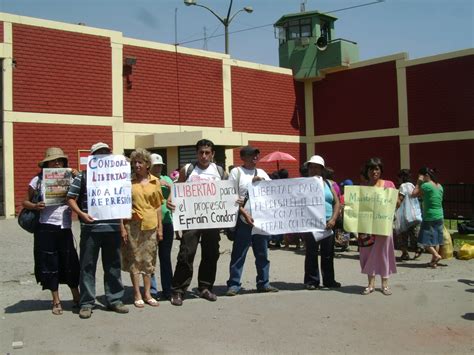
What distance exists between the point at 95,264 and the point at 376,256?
3585mm

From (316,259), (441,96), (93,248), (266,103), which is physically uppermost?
(266,103)

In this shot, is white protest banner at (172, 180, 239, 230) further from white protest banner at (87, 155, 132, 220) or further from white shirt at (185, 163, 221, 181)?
white protest banner at (87, 155, 132, 220)

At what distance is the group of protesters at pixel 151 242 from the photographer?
557cm

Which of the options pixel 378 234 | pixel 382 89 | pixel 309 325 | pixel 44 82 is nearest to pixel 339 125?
pixel 382 89

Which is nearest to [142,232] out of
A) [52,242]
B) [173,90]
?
[52,242]

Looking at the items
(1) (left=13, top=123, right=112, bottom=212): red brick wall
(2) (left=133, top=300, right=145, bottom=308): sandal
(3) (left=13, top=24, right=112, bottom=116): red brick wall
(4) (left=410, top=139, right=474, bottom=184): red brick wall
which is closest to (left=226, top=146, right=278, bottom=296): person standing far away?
(2) (left=133, top=300, right=145, bottom=308): sandal

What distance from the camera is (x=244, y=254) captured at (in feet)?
21.6

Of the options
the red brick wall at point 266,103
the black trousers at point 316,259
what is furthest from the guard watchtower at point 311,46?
the black trousers at point 316,259

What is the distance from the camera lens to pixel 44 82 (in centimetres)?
1808

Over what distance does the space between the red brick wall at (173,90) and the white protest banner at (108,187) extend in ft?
49.6

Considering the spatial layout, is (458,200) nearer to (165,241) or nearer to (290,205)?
(290,205)

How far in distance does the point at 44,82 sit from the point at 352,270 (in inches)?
543

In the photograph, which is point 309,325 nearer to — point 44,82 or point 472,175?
point 44,82

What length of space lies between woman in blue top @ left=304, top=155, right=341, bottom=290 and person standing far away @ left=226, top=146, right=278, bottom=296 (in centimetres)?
56
